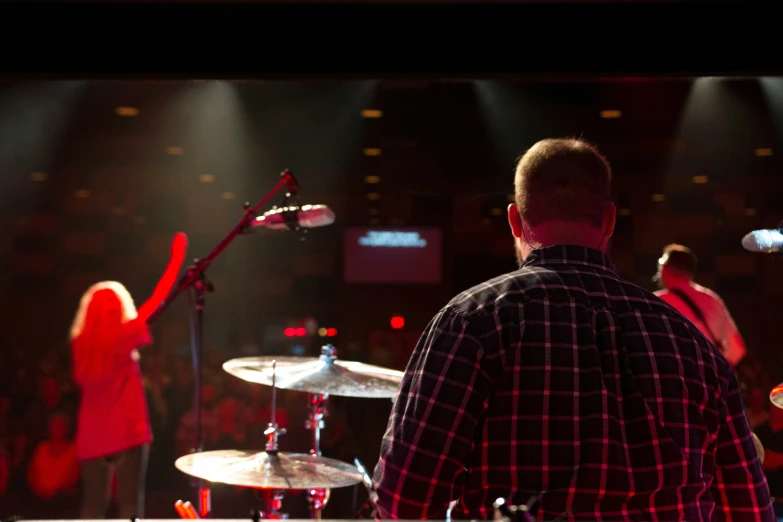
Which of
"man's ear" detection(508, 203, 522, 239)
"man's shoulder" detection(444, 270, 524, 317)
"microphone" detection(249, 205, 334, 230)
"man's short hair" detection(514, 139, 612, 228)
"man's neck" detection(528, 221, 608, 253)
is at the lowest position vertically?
"man's shoulder" detection(444, 270, 524, 317)

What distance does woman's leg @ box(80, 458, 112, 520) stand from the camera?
4031 mm

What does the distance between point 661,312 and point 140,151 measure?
4798 millimetres

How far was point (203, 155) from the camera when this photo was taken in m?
5.52

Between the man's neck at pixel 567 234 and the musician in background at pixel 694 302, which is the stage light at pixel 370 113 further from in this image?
the man's neck at pixel 567 234

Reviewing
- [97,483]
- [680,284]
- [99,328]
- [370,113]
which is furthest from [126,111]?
[680,284]

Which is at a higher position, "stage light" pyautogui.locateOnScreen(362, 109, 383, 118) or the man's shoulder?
"stage light" pyautogui.locateOnScreen(362, 109, 383, 118)

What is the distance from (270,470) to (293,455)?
0.17 m

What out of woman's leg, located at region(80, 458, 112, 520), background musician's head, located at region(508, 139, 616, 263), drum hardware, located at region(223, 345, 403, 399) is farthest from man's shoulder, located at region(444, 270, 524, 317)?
Answer: woman's leg, located at region(80, 458, 112, 520)

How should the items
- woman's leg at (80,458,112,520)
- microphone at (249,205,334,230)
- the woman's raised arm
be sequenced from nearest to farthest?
microphone at (249,205,334,230)
woman's leg at (80,458,112,520)
the woman's raised arm

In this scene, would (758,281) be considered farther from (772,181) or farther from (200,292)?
(200,292)

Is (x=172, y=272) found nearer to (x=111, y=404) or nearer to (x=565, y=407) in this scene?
(x=111, y=404)

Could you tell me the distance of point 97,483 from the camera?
13.4 feet

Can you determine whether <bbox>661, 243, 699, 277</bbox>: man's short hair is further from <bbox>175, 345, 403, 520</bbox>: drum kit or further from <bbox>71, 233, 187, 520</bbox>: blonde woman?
<bbox>71, 233, 187, 520</bbox>: blonde woman

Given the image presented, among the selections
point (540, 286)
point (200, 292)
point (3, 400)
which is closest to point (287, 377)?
point (200, 292)
